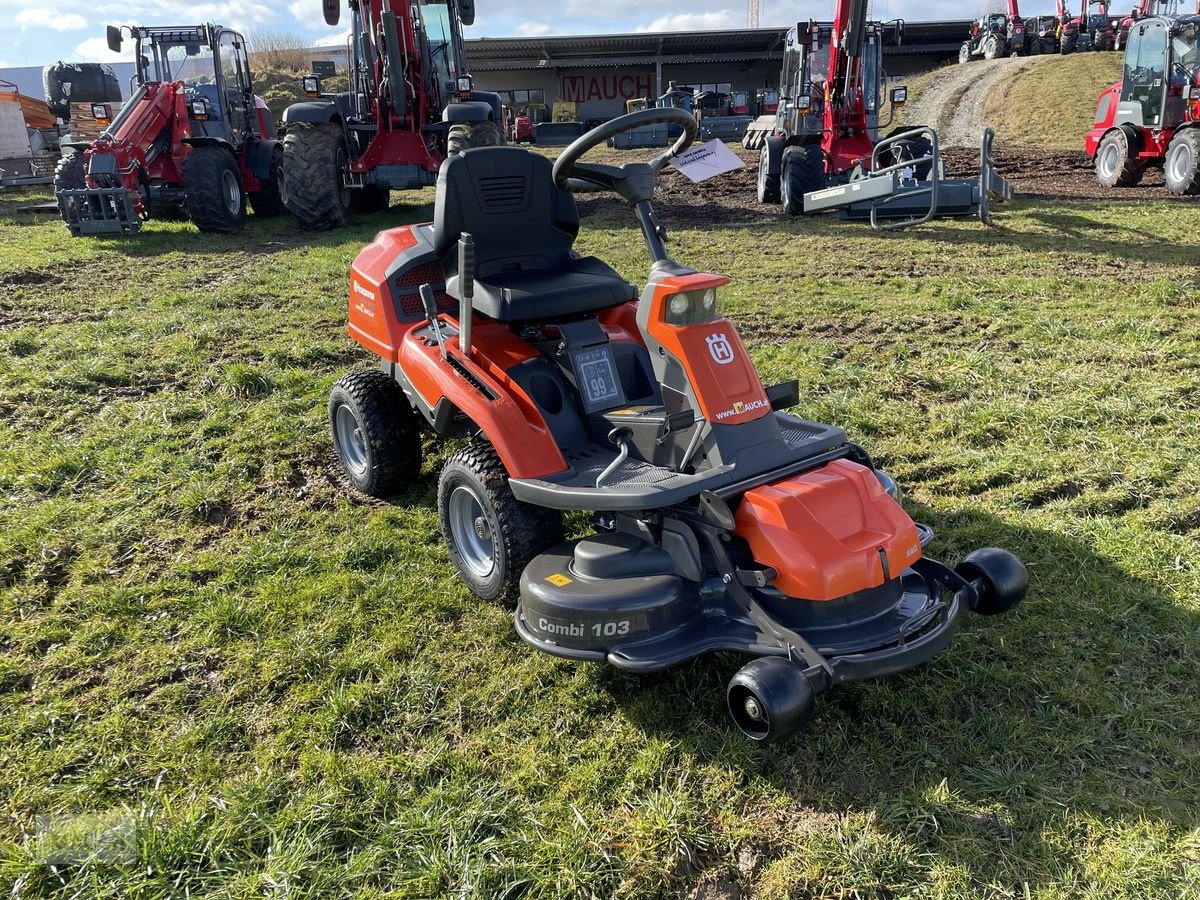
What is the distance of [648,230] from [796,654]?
1681 mm

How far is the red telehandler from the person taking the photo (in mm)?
34625

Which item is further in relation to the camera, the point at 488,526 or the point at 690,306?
the point at 488,526

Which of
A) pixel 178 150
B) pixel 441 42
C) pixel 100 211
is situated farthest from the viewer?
pixel 441 42

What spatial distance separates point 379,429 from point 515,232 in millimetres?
1112

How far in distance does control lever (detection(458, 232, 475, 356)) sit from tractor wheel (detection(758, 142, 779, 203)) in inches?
396

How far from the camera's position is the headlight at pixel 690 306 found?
286cm

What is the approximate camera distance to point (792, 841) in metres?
2.26

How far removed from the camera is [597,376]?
11.1 feet

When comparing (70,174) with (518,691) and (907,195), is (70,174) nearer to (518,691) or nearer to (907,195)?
(907,195)

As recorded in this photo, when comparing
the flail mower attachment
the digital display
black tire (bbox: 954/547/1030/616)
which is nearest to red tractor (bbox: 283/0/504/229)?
the flail mower attachment

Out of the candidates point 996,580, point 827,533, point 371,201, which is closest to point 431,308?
point 827,533

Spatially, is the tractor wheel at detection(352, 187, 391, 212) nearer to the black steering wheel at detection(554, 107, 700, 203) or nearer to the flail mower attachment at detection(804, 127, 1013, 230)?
the flail mower attachment at detection(804, 127, 1013, 230)

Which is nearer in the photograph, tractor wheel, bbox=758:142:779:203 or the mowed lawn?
the mowed lawn

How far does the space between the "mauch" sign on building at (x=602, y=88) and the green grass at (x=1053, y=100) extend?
2050 cm
